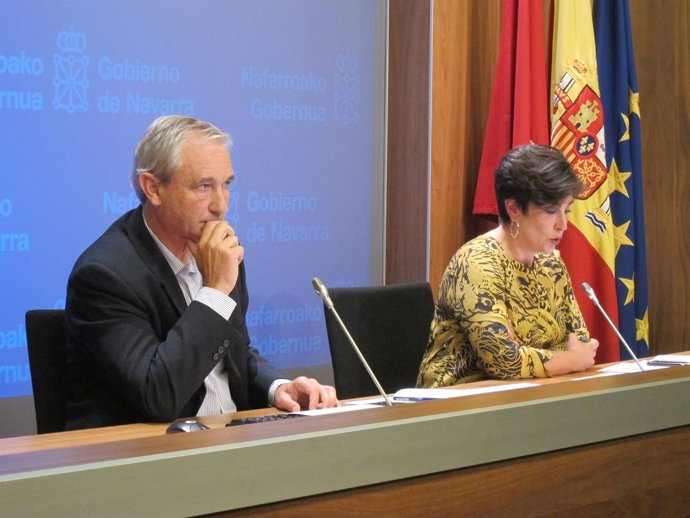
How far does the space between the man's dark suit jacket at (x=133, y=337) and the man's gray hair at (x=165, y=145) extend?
0.13 metres

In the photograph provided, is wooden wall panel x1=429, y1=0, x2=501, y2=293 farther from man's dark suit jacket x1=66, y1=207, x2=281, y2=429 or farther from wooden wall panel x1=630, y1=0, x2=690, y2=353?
man's dark suit jacket x1=66, y1=207, x2=281, y2=429

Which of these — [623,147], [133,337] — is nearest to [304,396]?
[133,337]

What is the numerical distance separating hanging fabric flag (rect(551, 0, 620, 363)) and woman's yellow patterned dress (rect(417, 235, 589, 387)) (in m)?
1.09

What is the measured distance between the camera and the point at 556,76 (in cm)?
416

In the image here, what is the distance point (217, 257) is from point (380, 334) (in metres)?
0.89

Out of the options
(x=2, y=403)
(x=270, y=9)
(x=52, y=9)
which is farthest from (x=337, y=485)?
(x=270, y=9)

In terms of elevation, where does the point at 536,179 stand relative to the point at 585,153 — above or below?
below

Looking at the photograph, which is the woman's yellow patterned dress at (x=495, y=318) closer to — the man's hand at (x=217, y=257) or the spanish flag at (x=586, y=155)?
the man's hand at (x=217, y=257)

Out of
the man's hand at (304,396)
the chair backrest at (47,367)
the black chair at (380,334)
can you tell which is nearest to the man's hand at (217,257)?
the man's hand at (304,396)

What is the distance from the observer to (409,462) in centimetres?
139

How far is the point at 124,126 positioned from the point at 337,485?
8.16ft

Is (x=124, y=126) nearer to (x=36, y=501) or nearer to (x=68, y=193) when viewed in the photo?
(x=68, y=193)

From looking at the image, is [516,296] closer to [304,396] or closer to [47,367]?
[304,396]

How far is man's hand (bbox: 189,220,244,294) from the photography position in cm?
223
